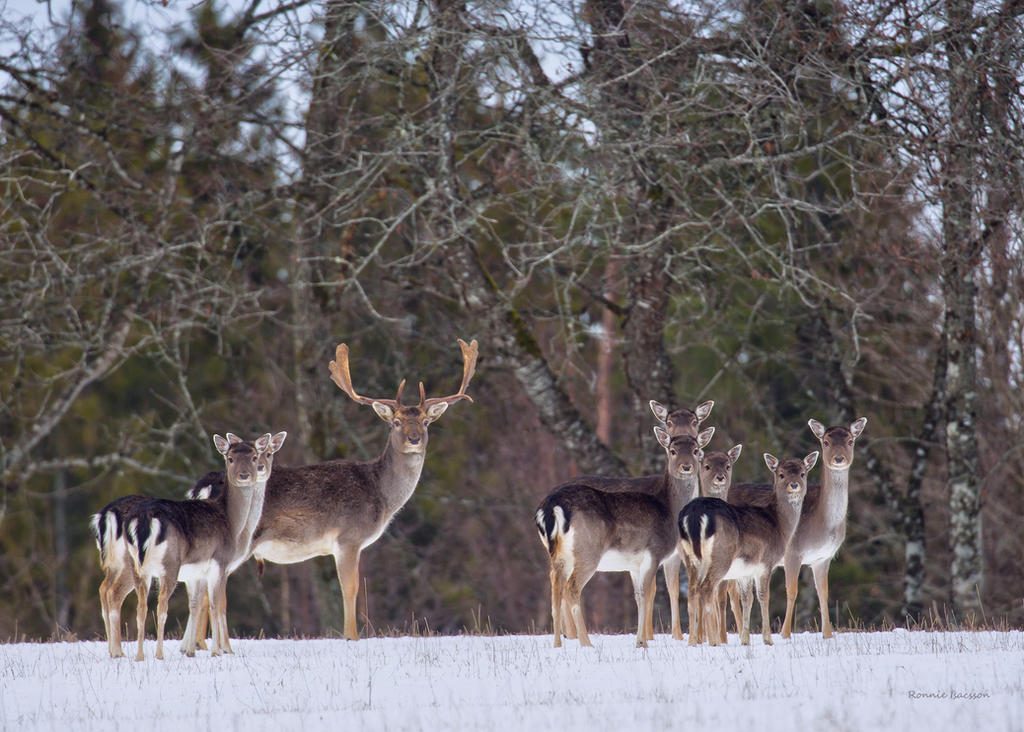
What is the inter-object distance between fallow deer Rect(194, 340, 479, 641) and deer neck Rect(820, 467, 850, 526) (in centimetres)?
318

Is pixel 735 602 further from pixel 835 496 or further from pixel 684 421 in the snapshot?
pixel 684 421

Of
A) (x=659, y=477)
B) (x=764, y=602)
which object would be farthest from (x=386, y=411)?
(x=764, y=602)

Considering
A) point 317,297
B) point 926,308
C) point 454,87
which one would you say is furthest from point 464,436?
point 454,87

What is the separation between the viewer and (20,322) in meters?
14.8

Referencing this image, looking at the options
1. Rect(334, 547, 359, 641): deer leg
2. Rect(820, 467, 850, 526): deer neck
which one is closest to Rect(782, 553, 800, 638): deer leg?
Rect(820, 467, 850, 526): deer neck

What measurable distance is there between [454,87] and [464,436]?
11367 millimetres

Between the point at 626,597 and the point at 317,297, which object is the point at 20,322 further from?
the point at 626,597

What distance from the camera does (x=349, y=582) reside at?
427 inches

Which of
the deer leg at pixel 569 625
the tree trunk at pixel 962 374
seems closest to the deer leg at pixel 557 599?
the deer leg at pixel 569 625

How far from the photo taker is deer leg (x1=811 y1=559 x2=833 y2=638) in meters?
10.2

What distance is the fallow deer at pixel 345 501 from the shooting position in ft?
35.3

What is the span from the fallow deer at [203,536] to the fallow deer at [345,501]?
1.45 feet

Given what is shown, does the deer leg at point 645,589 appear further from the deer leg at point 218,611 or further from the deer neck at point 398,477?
the deer leg at point 218,611

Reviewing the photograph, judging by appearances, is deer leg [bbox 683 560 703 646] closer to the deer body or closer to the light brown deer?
the light brown deer
